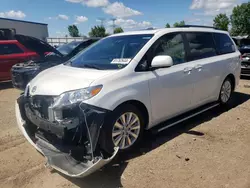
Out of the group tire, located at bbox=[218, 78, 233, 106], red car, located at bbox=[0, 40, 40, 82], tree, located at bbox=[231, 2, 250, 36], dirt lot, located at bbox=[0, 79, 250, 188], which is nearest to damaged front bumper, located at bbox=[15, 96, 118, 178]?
dirt lot, located at bbox=[0, 79, 250, 188]

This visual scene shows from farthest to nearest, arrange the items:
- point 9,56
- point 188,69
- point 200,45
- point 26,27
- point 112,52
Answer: point 26,27, point 9,56, point 200,45, point 188,69, point 112,52

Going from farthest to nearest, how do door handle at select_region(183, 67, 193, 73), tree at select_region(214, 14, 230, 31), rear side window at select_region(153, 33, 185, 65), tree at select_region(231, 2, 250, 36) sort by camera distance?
tree at select_region(214, 14, 230, 31)
tree at select_region(231, 2, 250, 36)
door handle at select_region(183, 67, 193, 73)
rear side window at select_region(153, 33, 185, 65)

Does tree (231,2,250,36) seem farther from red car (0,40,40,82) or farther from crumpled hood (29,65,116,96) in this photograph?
crumpled hood (29,65,116,96)

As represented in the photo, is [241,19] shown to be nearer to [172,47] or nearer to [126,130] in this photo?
[172,47]

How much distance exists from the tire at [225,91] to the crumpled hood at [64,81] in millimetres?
3126

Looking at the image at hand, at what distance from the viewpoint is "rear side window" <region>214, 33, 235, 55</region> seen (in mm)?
5465

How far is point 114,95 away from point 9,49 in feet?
24.8

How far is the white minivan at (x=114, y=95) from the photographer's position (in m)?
3.04

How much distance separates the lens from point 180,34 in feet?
14.8

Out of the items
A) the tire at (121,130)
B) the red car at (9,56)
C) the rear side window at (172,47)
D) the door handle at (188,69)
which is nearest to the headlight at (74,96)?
the tire at (121,130)

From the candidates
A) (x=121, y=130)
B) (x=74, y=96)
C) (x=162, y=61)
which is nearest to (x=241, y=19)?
(x=162, y=61)

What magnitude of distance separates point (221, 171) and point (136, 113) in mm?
1329

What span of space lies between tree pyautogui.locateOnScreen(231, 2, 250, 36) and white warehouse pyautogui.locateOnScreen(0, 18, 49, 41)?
91.2ft

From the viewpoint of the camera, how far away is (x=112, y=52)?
165 inches
